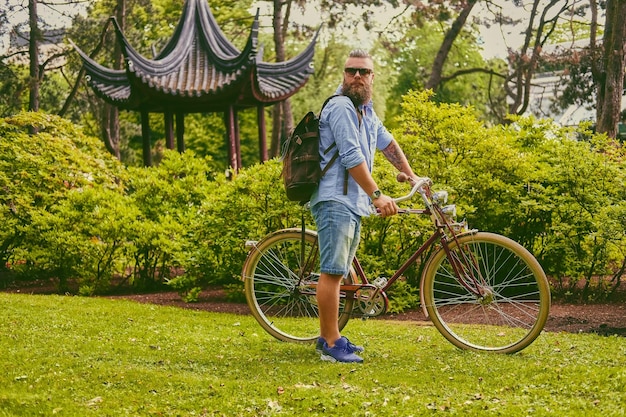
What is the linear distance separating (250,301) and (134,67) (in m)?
10.5

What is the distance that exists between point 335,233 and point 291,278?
33.6 inches

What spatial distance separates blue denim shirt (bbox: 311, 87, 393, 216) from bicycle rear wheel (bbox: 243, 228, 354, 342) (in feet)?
2.13

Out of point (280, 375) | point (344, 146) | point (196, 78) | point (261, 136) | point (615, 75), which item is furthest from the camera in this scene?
point (261, 136)

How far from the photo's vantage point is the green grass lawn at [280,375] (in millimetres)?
4090

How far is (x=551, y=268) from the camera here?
8.53 metres

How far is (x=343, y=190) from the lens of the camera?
5035mm

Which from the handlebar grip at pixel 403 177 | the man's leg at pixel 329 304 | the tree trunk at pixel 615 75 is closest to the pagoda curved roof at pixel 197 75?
the tree trunk at pixel 615 75

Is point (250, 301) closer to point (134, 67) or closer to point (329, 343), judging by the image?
point (329, 343)

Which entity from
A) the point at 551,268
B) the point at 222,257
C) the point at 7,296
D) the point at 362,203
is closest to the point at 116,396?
the point at 362,203

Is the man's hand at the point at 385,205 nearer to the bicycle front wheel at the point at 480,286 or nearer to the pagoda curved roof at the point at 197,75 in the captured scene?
the bicycle front wheel at the point at 480,286

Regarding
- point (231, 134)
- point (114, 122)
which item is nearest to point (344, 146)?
point (231, 134)

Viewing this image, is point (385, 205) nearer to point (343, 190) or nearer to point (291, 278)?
point (343, 190)

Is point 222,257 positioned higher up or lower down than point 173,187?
lower down

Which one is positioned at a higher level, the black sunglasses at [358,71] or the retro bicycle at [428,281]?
the black sunglasses at [358,71]
